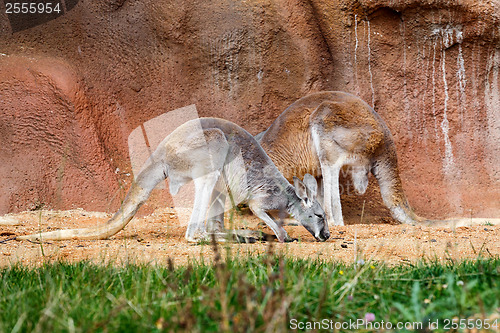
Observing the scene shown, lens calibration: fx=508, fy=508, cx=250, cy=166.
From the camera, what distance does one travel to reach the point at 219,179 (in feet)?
15.9

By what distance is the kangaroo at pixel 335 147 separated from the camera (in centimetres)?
586

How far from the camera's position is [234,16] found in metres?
7.09

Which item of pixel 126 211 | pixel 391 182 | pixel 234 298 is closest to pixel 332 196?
pixel 391 182

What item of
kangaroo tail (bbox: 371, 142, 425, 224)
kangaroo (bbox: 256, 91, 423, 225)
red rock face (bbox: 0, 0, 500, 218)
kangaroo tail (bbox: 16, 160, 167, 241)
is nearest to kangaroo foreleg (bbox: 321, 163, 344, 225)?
kangaroo (bbox: 256, 91, 423, 225)

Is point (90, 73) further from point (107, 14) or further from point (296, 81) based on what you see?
point (296, 81)

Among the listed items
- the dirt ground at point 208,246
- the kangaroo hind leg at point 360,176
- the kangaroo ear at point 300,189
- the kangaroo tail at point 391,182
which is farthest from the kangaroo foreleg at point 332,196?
the kangaroo ear at point 300,189

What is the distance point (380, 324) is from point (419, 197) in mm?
5581

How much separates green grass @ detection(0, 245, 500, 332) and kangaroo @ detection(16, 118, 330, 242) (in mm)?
1985

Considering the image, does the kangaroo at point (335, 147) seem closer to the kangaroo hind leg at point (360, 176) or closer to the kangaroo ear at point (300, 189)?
the kangaroo hind leg at point (360, 176)

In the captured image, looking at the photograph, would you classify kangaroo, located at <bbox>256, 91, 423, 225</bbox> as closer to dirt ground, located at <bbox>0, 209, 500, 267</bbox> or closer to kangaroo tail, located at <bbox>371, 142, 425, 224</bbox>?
kangaroo tail, located at <bbox>371, 142, 425, 224</bbox>

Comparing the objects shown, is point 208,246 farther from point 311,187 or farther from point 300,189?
point 311,187

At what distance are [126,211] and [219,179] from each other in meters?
0.91

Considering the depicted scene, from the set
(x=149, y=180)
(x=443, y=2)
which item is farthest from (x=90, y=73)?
(x=443, y=2)

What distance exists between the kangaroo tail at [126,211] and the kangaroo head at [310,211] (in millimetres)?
1321
